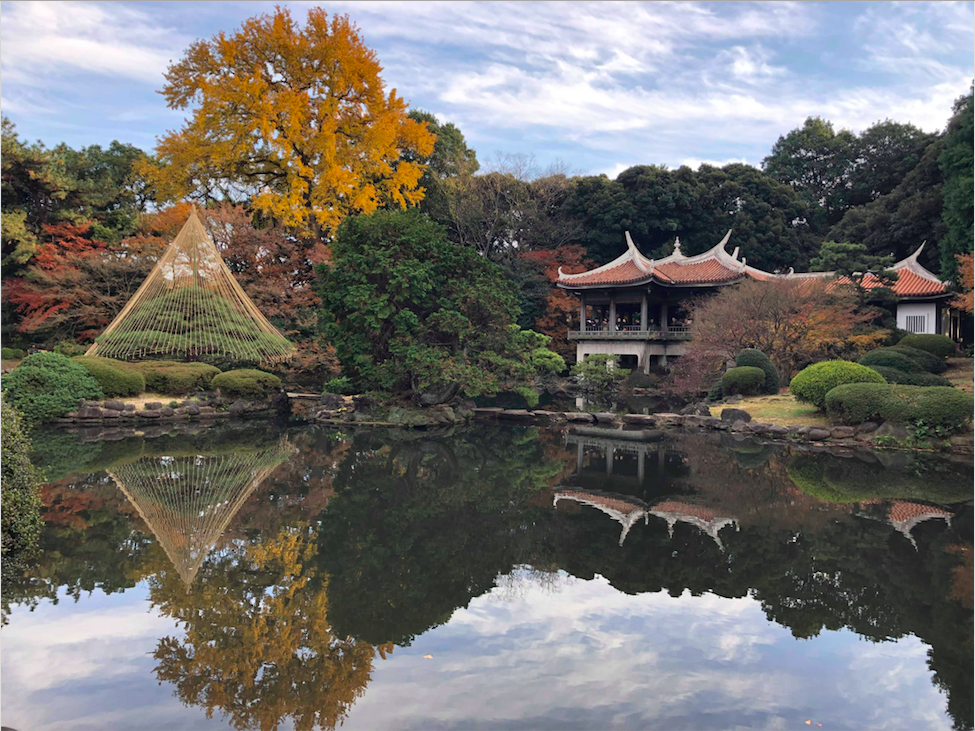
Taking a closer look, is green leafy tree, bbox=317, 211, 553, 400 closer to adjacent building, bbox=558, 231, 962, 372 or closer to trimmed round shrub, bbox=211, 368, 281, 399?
trimmed round shrub, bbox=211, 368, 281, 399

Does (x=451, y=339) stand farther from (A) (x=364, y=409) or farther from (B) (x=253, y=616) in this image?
(B) (x=253, y=616)

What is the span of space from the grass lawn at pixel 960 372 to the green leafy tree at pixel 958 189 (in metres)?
3.55

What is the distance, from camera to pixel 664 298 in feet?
78.2

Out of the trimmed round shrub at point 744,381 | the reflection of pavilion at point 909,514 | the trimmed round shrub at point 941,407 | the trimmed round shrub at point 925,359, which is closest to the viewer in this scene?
the reflection of pavilion at point 909,514

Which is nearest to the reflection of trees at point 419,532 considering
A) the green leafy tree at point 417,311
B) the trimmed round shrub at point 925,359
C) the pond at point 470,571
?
the pond at point 470,571

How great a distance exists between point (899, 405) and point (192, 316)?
46.3ft

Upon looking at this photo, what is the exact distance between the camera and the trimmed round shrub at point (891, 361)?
45.6 feet

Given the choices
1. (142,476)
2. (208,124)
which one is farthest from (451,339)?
(208,124)

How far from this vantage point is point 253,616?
13.8 ft

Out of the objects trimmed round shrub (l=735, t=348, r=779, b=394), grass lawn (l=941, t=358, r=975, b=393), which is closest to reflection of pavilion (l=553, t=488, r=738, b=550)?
trimmed round shrub (l=735, t=348, r=779, b=394)

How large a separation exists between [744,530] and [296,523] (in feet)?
12.8

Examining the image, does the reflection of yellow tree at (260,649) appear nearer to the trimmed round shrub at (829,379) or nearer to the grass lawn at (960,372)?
the trimmed round shrub at (829,379)

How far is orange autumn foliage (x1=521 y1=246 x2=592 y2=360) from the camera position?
24906mm

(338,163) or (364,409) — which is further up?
(338,163)
